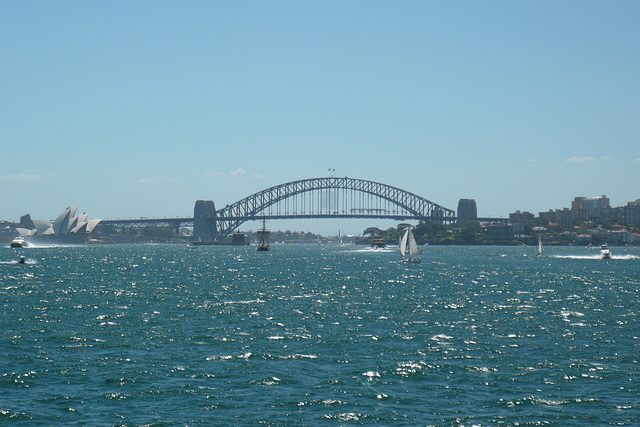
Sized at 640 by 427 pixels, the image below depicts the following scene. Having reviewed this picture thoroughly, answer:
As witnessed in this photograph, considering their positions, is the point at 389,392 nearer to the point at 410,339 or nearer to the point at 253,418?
the point at 253,418

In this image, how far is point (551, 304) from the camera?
47344 millimetres

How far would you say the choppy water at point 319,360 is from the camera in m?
20.7

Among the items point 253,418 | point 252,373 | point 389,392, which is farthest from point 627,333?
point 253,418

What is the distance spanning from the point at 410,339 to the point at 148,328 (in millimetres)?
12666

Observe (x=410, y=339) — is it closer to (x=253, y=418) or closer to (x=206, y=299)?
(x=253, y=418)

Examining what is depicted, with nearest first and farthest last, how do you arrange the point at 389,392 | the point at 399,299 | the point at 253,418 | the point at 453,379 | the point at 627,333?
the point at 253,418
the point at 389,392
the point at 453,379
the point at 627,333
the point at 399,299

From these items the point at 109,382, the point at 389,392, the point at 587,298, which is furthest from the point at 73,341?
the point at 587,298

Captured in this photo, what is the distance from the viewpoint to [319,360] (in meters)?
27.5

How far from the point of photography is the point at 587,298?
51.6 metres

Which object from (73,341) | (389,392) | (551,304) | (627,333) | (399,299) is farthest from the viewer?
(399,299)

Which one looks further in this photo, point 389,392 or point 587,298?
point 587,298

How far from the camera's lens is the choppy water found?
2066 centimetres

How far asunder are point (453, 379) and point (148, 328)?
1687cm

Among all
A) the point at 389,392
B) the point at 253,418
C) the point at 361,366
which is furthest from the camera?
the point at 361,366
